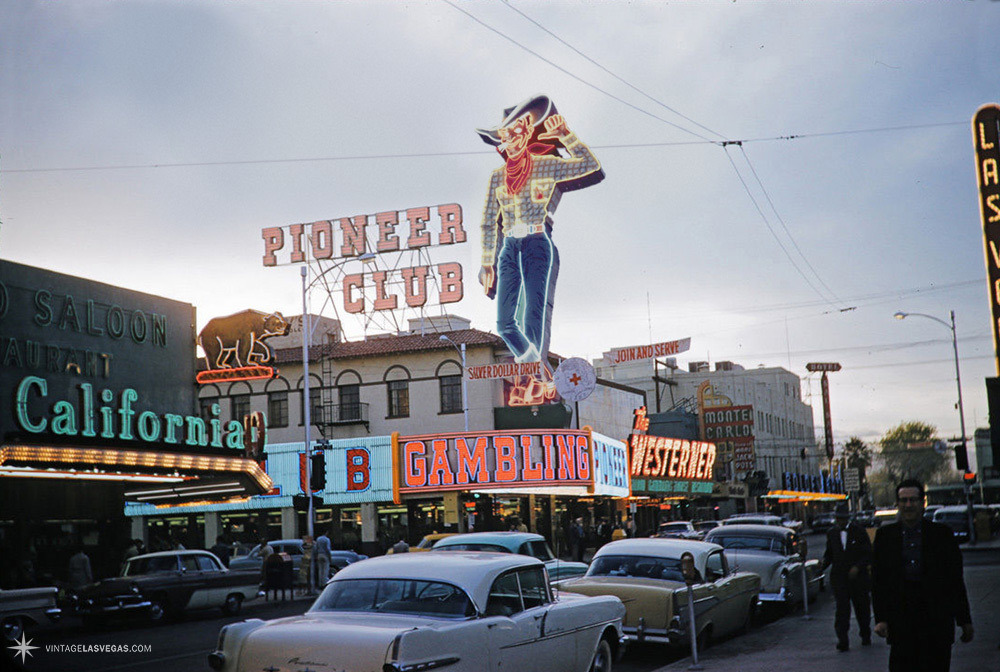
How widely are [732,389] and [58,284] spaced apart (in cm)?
7376

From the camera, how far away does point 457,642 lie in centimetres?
865

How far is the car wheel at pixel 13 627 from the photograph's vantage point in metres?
15.9

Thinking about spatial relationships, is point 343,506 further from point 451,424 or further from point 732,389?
point 732,389

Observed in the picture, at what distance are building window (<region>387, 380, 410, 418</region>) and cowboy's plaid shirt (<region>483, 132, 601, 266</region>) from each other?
7.74 metres

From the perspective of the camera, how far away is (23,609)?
16328mm

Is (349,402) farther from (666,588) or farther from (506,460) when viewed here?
(666,588)

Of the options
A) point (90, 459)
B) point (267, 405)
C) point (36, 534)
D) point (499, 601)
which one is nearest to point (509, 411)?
point (267, 405)

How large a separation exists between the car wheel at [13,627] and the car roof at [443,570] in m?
8.96

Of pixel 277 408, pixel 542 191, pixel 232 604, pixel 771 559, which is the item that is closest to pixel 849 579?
pixel 771 559

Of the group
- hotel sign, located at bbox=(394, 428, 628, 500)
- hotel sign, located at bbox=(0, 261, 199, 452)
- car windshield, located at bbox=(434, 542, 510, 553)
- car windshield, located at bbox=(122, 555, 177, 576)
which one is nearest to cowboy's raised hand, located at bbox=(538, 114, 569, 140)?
hotel sign, located at bbox=(394, 428, 628, 500)

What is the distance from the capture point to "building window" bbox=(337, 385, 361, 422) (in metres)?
51.8

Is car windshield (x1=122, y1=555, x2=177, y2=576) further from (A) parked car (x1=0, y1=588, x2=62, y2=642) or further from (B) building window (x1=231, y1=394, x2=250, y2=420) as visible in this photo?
(B) building window (x1=231, y1=394, x2=250, y2=420)

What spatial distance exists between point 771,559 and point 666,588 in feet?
17.1

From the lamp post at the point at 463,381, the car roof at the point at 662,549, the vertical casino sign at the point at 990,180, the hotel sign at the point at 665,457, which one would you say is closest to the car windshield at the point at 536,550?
the car roof at the point at 662,549
